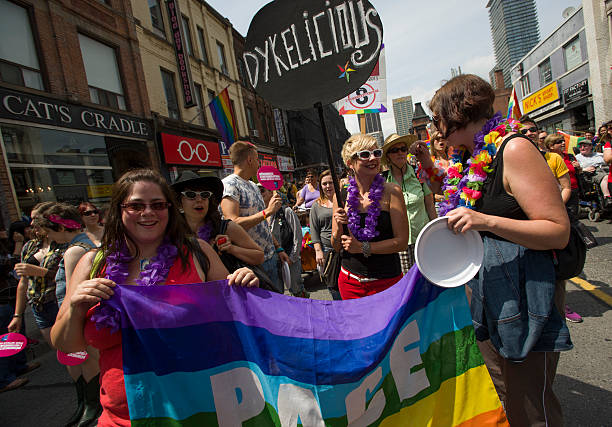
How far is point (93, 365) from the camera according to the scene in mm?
3008

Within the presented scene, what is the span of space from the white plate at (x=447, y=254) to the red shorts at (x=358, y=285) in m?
0.97

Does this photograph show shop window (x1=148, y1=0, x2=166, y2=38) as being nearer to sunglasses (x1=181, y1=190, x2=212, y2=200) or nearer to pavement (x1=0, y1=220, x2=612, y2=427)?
pavement (x1=0, y1=220, x2=612, y2=427)

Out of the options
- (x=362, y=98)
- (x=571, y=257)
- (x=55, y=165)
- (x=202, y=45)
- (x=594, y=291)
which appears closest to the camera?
(x=571, y=257)

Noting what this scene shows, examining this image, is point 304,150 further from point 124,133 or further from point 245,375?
point 245,375

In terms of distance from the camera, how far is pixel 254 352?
1.57m

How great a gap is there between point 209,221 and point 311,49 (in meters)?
1.46

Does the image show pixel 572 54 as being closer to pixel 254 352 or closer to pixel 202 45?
pixel 202 45

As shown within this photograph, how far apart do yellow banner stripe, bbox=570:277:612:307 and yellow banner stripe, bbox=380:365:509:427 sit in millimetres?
3005

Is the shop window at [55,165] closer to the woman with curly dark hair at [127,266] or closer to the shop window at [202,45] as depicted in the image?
the woman with curly dark hair at [127,266]

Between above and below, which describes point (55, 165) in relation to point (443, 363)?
above

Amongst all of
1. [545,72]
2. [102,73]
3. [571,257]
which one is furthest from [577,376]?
[545,72]

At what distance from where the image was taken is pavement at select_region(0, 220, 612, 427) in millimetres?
2215

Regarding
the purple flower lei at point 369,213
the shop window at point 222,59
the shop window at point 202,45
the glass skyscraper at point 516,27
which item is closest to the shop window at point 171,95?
the shop window at point 202,45

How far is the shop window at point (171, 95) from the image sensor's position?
14.2m
